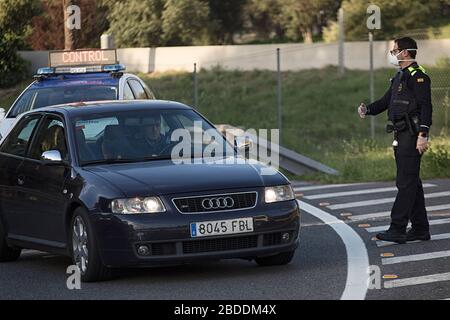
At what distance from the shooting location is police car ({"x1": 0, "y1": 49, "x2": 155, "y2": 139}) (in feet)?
52.1

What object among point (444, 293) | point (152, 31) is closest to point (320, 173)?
point (444, 293)

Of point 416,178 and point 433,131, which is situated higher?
point 416,178

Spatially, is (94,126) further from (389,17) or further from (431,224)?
(389,17)

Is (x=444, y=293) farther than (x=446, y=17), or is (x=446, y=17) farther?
(x=446, y=17)

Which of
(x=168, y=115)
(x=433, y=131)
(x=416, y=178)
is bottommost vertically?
(x=433, y=131)

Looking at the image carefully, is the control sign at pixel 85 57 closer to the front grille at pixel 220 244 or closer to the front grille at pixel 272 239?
the front grille at pixel 272 239

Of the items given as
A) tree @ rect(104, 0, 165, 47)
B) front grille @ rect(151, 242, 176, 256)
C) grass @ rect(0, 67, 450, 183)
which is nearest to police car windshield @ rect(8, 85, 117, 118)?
grass @ rect(0, 67, 450, 183)

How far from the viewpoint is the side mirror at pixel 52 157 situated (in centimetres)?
941

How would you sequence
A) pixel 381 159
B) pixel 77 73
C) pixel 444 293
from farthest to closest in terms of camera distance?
pixel 381 159
pixel 77 73
pixel 444 293

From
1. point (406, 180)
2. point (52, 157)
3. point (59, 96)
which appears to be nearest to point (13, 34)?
point (59, 96)

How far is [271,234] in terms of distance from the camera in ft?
29.2
